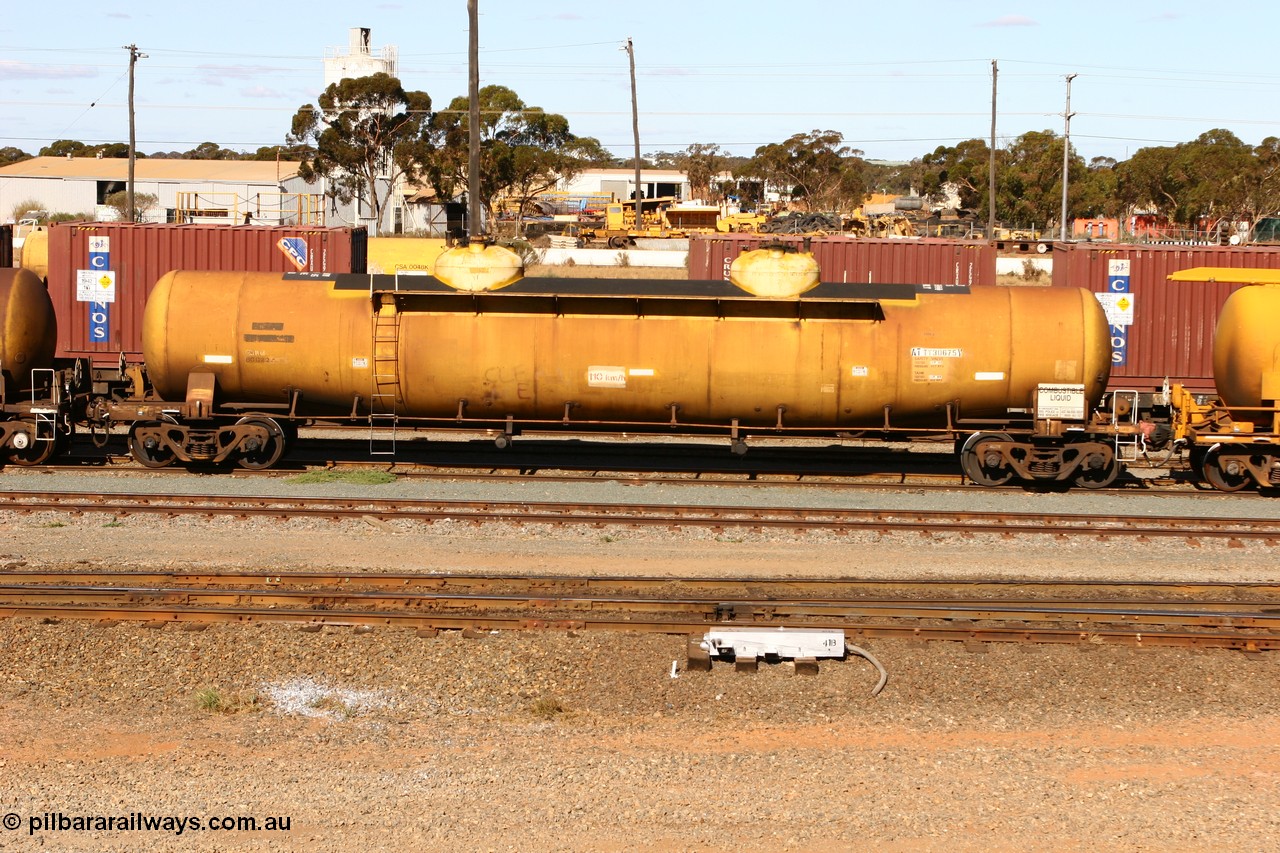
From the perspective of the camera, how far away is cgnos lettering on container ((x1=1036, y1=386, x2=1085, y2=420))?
706 inches

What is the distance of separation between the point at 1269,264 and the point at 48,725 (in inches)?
941

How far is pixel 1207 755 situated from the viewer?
891cm

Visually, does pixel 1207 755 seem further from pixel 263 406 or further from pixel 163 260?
pixel 163 260

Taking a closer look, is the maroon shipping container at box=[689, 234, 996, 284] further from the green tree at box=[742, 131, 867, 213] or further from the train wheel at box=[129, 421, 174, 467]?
the green tree at box=[742, 131, 867, 213]

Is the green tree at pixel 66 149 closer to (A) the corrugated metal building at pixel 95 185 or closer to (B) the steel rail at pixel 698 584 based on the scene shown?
(A) the corrugated metal building at pixel 95 185

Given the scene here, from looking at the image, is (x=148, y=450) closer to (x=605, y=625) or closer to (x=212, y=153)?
(x=605, y=625)

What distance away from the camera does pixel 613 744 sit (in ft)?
29.5

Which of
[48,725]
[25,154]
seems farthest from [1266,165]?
[25,154]

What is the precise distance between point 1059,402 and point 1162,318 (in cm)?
739

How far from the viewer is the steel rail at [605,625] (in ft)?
36.4

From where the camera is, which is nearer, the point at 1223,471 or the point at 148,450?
the point at 1223,471

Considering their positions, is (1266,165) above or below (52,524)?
above
